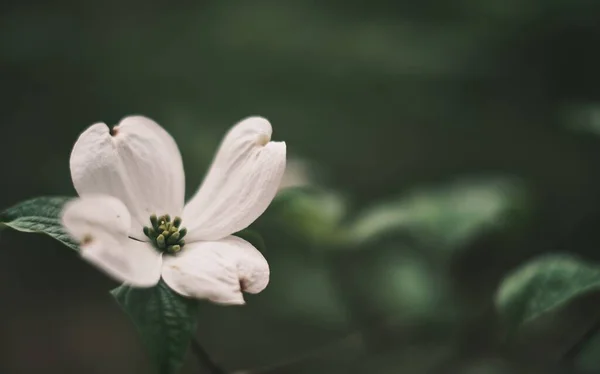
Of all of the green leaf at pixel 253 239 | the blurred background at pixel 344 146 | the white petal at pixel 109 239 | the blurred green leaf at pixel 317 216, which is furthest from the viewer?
the blurred background at pixel 344 146

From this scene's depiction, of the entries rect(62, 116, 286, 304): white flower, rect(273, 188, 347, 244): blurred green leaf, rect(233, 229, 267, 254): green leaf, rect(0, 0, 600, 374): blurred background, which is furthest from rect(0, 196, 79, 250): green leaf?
rect(0, 0, 600, 374): blurred background

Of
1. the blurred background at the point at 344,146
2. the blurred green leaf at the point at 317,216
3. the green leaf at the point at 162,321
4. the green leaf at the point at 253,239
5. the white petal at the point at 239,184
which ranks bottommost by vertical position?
the green leaf at the point at 162,321

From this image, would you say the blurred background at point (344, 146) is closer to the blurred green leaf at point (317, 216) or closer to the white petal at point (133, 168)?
the blurred green leaf at point (317, 216)

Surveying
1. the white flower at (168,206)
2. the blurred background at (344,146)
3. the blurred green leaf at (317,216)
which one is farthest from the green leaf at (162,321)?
the blurred background at (344,146)

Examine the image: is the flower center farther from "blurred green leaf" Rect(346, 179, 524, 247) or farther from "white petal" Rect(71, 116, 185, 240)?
"blurred green leaf" Rect(346, 179, 524, 247)

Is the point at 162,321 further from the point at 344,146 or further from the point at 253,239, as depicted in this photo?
the point at 344,146

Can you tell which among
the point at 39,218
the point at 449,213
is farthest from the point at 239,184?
the point at 449,213

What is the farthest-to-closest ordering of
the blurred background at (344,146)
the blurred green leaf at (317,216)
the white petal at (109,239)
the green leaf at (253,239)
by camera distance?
1. the blurred background at (344,146)
2. the blurred green leaf at (317,216)
3. the green leaf at (253,239)
4. the white petal at (109,239)
